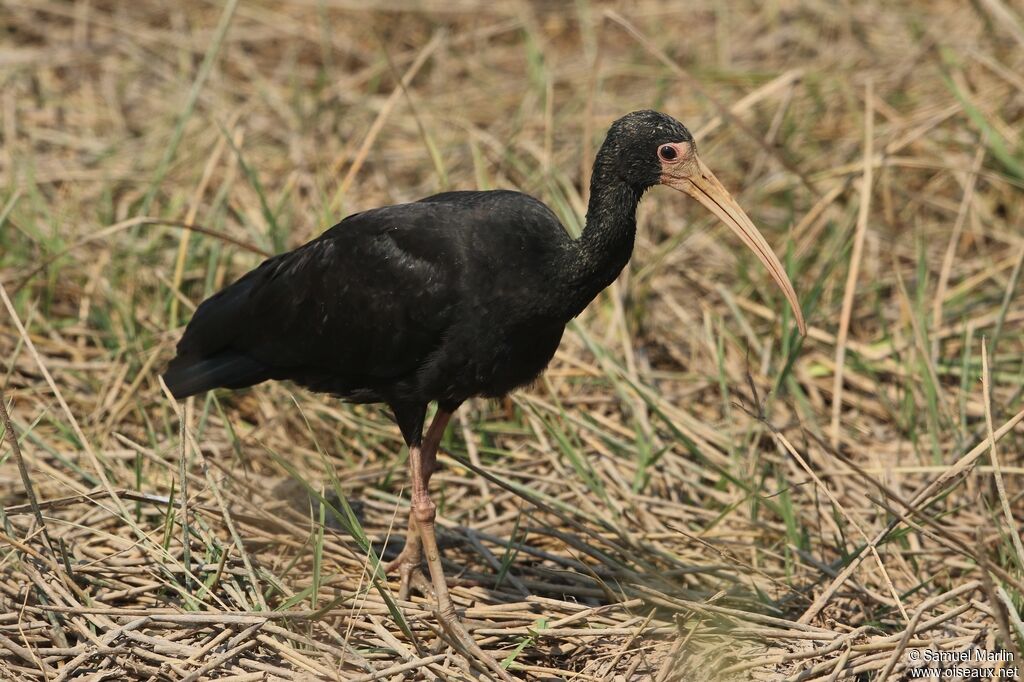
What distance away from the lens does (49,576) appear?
15.4ft

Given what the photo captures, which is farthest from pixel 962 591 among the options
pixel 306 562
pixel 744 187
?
pixel 744 187

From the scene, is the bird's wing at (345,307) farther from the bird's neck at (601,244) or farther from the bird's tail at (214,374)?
the bird's neck at (601,244)

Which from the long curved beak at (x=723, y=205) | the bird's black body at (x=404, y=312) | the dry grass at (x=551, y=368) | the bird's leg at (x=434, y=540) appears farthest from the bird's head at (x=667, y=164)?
the bird's leg at (x=434, y=540)

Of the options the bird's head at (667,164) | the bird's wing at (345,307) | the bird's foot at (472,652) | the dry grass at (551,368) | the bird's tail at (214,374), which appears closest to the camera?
the bird's foot at (472,652)

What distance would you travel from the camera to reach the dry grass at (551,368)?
4.55 m

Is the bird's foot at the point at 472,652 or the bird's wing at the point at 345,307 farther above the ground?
the bird's wing at the point at 345,307

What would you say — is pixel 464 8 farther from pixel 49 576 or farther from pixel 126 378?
pixel 49 576

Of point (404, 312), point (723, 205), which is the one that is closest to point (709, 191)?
point (723, 205)

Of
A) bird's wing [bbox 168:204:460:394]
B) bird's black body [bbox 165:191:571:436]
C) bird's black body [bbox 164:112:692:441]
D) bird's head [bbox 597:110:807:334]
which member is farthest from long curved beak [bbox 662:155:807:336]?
bird's wing [bbox 168:204:460:394]

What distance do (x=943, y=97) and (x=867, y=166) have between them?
1.98m

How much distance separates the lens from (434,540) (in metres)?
4.94

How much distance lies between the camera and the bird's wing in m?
4.82

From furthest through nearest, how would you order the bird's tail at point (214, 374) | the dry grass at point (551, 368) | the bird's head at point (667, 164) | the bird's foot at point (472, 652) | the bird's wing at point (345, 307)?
the bird's tail at point (214, 374) < the bird's wing at point (345, 307) < the bird's head at point (667, 164) < the dry grass at point (551, 368) < the bird's foot at point (472, 652)

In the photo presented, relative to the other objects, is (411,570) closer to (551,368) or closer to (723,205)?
(551,368)
